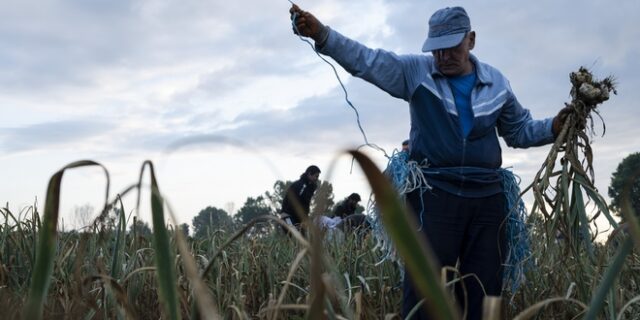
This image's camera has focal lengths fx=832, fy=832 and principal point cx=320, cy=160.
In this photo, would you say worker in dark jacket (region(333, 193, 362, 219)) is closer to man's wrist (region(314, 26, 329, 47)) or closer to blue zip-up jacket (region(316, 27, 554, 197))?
blue zip-up jacket (region(316, 27, 554, 197))

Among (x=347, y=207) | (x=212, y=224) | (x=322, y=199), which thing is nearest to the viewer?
(x=322, y=199)

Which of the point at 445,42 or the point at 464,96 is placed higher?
the point at 445,42

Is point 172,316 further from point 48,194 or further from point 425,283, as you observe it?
point 425,283

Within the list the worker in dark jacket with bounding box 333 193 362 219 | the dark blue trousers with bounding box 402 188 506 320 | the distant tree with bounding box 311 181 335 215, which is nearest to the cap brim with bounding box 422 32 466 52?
the dark blue trousers with bounding box 402 188 506 320

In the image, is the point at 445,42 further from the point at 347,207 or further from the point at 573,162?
the point at 347,207

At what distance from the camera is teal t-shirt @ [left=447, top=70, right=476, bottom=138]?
3.17 metres

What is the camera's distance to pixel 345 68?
125 inches

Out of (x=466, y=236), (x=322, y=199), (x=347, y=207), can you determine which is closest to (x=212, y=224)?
(x=466, y=236)

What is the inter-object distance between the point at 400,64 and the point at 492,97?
1.26 feet

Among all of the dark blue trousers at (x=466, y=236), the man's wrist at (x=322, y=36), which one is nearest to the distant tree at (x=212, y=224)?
the dark blue trousers at (x=466, y=236)

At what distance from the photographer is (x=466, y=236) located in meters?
3.29

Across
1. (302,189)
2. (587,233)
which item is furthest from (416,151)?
(302,189)

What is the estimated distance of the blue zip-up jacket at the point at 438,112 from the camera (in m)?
3.13

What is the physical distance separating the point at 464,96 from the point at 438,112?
151 millimetres
